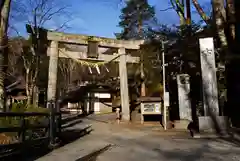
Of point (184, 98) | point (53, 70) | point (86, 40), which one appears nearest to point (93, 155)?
point (184, 98)

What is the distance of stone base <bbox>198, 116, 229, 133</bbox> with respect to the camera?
1105 cm

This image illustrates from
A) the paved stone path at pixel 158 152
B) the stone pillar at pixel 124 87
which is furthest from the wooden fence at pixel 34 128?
the stone pillar at pixel 124 87

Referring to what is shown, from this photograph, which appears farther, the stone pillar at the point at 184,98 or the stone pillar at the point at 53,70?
the stone pillar at the point at 53,70

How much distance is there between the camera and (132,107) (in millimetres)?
21516

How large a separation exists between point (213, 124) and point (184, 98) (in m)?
4.58

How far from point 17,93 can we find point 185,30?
23.0 m

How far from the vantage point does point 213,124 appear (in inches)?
439

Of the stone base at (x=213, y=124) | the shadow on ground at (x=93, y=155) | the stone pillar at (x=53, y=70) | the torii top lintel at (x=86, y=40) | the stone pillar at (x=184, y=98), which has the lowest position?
the shadow on ground at (x=93, y=155)

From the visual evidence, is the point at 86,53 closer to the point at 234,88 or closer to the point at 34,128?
the point at 234,88

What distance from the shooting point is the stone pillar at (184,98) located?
15.5 metres

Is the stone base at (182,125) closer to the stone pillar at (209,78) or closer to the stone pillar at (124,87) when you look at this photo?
the stone pillar at (209,78)

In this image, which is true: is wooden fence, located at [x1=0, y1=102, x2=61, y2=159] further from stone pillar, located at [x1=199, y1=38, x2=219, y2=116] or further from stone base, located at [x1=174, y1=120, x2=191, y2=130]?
stone base, located at [x1=174, y1=120, x2=191, y2=130]

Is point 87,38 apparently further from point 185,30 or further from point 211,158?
point 211,158

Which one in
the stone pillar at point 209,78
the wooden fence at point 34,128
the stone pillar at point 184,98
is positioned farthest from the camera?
the stone pillar at point 184,98
